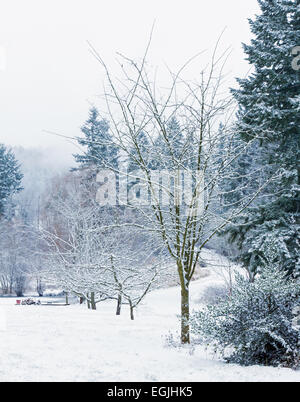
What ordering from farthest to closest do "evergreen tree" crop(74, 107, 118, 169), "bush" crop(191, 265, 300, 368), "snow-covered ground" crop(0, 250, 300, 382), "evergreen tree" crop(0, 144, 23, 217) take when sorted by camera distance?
"evergreen tree" crop(0, 144, 23, 217)
"evergreen tree" crop(74, 107, 118, 169)
"bush" crop(191, 265, 300, 368)
"snow-covered ground" crop(0, 250, 300, 382)

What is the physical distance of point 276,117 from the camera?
9719 millimetres

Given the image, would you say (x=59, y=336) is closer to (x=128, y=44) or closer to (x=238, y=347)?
(x=238, y=347)

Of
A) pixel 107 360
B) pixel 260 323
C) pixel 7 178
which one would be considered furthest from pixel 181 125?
pixel 7 178

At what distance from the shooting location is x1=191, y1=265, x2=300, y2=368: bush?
4.70m

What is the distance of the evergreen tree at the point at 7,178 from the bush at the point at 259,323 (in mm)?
31369

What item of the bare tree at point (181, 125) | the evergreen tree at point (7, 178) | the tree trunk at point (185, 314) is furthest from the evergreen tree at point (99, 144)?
the evergreen tree at point (7, 178)

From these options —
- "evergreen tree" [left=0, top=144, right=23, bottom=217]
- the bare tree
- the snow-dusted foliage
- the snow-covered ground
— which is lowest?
the snow-covered ground

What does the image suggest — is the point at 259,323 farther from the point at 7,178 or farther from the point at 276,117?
the point at 7,178

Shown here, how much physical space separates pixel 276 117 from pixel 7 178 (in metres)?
30.9

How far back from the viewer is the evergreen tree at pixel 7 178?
34250 millimetres

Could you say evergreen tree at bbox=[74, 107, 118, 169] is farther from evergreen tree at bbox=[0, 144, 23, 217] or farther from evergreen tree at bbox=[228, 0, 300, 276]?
evergreen tree at bbox=[0, 144, 23, 217]

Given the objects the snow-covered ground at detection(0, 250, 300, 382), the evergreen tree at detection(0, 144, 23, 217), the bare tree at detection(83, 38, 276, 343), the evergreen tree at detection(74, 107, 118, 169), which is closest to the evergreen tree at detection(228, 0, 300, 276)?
the bare tree at detection(83, 38, 276, 343)

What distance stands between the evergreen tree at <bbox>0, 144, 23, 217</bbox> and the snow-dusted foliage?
103 ft

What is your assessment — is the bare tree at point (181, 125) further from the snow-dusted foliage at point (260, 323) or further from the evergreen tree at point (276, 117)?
the evergreen tree at point (276, 117)
